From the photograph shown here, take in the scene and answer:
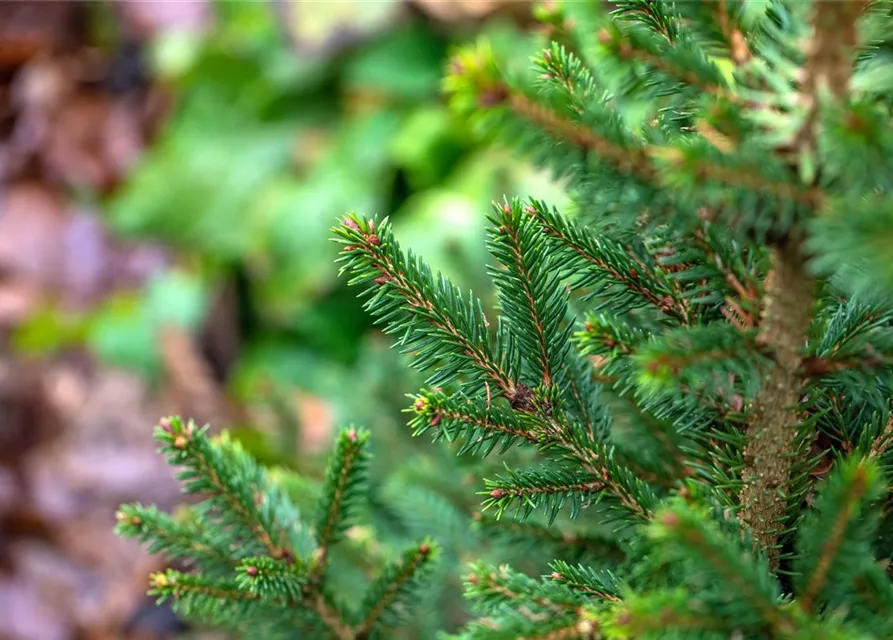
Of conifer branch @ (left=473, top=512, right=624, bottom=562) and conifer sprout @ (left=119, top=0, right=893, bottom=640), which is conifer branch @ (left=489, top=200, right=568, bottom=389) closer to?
conifer sprout @ (left=119, top=0, right=893, bottom=640)

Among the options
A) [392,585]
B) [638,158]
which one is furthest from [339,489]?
[638,158]

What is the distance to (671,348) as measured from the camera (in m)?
0.36

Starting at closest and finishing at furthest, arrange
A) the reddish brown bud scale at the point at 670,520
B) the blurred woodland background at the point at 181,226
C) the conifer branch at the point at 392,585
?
the reddish brown bud scale at the point at 670,520 → the conifer branch at the point at 392,585 → the blurred woodland background at the point at 181,226

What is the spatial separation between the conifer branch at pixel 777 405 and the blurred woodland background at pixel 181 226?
816 mm

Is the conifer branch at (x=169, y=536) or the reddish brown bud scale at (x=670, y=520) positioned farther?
the conifer branch at (x=169, y=536)

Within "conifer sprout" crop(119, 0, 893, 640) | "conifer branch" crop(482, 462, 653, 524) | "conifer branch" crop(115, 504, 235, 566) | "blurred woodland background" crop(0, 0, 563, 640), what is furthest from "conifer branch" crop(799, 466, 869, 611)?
"blurred woodland background" crop(0, 0, 563, 640)

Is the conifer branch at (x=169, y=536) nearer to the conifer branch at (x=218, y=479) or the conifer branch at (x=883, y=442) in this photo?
the conifer branch at (x=218, y=479)

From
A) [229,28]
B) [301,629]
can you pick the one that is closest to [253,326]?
[229,28]

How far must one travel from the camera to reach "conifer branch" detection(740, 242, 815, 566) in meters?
0.38

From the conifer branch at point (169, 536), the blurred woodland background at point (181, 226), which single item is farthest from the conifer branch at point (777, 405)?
the blurred woodland background at point (181, 226)

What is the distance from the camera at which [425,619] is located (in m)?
0.83

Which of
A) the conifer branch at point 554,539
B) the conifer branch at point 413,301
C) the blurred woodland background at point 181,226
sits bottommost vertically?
the conifer branch at point 554,539

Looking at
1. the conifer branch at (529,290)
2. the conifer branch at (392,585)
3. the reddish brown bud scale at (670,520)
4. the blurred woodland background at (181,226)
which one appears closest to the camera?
the reddish brown bud scale at (670,520)

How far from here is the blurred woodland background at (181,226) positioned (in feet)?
5.39
